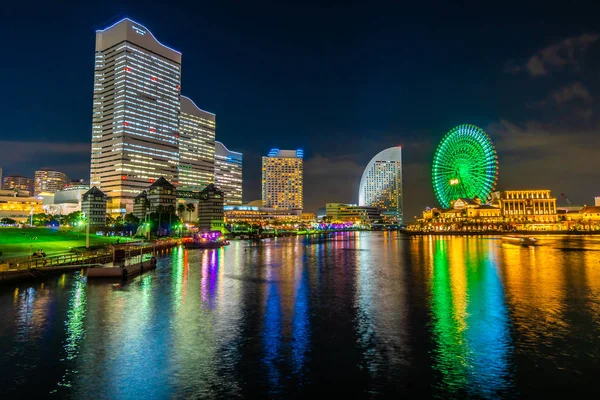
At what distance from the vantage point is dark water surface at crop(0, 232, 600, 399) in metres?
16.6

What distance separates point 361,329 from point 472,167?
151 m

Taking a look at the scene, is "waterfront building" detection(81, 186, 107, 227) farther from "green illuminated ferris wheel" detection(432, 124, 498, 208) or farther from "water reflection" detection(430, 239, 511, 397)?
"water reflection" detection(430, 239, 511, 397)

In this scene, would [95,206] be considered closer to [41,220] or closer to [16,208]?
[41,220]

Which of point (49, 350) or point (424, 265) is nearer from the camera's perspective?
point (49, 350)

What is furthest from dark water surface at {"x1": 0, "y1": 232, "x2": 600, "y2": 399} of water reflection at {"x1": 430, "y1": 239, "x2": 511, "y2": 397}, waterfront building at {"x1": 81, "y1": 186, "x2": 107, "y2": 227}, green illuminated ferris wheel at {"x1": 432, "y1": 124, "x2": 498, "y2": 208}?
waterfront building at {"x1": 81, "y1": 186, "x2": 107, "y2": 227}

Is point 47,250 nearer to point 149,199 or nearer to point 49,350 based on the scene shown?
point 49,350

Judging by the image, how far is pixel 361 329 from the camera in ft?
82.3

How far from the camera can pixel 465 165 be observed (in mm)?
161875

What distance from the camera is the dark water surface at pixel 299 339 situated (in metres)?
16.6

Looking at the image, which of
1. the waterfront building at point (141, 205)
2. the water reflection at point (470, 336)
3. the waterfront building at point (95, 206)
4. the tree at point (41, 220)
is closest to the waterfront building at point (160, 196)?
the waterfront building at point (141, 205)

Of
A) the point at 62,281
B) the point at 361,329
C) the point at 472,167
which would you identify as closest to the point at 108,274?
the point at 62,281

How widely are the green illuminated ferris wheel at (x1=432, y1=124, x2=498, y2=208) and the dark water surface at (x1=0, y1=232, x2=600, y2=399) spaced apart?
12047cm

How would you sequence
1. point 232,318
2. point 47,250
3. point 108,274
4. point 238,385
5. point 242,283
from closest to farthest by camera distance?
point 238,385
point 232,318
point 242,283
point 108,274
point 47,250

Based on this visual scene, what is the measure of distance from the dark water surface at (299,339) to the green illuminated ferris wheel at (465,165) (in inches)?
4743
